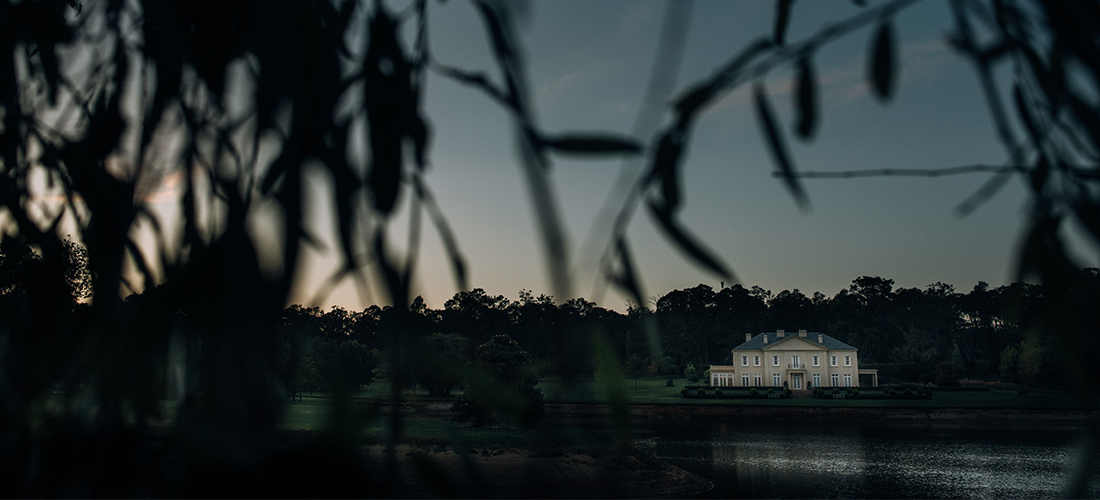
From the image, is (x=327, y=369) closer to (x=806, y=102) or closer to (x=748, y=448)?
(x=806, y=102)

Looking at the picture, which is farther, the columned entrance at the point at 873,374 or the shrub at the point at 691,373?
the shrub at the point at 691,373

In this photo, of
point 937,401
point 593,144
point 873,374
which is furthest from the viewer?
point 873,374

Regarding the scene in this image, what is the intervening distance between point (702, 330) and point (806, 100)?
56500mm

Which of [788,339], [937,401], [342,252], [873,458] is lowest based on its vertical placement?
[873,458]

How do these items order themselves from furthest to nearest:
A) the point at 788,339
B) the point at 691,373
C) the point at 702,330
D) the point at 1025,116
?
the point at 702,330 → the point at 691,373 → the point at 788,339 → the point at 1025,116

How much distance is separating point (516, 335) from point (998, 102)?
60cm

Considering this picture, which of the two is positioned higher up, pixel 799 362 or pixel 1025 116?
pixel 1025 116

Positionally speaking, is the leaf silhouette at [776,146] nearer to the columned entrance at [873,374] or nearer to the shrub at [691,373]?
the columned entrance at [873,374]

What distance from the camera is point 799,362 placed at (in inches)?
1783

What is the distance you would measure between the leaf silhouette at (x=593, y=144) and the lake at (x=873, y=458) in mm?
18583

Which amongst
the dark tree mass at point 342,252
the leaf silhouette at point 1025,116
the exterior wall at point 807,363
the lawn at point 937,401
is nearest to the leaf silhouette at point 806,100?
the dark tree mass at point 342,252

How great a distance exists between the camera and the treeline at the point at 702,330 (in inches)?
26.1

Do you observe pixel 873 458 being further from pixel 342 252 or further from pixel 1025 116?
pixel 342 252

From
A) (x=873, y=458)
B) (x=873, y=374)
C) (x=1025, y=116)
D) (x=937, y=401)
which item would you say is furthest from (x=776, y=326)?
(x=1025, y=116)
